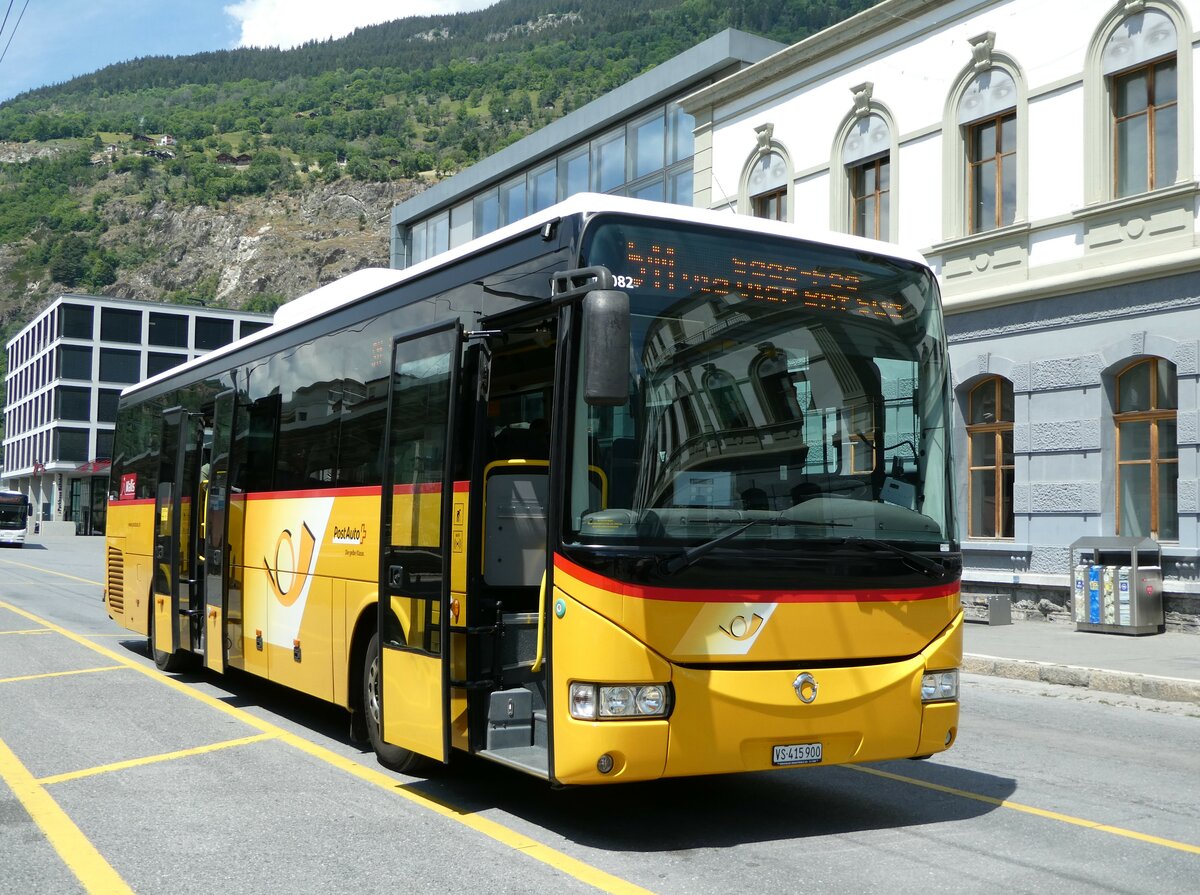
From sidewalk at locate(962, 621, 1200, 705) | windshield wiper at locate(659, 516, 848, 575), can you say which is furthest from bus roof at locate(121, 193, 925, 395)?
sidewalk at locate(962, 621, 1200, 705)

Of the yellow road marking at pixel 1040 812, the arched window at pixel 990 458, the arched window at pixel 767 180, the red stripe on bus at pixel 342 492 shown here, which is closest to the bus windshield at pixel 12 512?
the arched window at pixel 767 180

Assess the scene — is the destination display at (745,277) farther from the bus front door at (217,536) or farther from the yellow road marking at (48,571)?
the yellow road marking at (48,571)

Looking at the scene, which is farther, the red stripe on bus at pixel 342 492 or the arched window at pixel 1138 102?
the arched window at pixel 1138 102

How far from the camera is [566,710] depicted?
19.7 feet

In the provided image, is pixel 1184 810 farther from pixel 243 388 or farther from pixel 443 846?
pixel 243 388

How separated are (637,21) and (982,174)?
125146 mm

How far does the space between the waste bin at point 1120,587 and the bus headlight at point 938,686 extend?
35.4 feet

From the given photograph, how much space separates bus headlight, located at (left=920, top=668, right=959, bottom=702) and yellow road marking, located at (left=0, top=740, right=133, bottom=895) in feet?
12.8

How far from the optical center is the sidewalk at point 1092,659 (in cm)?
1239

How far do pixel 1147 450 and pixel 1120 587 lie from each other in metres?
2.24

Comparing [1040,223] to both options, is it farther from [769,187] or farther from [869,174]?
[769,187]

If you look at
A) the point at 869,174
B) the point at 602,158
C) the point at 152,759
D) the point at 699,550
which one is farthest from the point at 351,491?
the point at 602,158

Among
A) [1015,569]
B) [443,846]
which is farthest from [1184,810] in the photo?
[1015,569]

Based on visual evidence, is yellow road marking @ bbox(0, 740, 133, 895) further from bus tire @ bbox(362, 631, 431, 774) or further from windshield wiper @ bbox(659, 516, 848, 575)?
windshield wiper @ bbox(659, 516, 848, 575)
